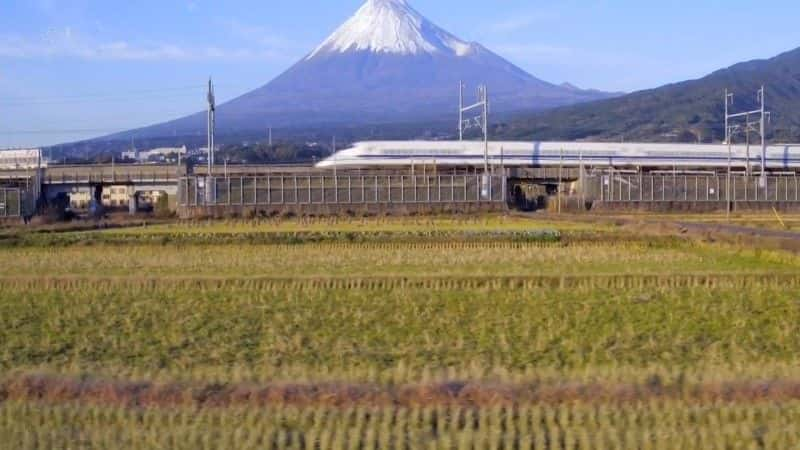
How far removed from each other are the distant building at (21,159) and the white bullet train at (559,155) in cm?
1393

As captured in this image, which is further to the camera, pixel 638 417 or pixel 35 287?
pixel 35 287

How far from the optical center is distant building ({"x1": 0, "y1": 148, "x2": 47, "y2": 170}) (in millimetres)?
56438

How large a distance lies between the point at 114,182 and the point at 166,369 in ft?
137

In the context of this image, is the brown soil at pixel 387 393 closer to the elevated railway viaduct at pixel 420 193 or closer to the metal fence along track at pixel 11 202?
the metal fence along track at pixel 11 202

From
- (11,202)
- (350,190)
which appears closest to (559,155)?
(350,190)

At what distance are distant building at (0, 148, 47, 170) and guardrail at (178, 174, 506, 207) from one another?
1779 centimetres

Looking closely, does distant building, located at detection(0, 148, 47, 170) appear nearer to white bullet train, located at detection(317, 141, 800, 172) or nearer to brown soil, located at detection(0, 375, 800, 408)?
white bullet train, located at detection(317, 141, 800, 172)

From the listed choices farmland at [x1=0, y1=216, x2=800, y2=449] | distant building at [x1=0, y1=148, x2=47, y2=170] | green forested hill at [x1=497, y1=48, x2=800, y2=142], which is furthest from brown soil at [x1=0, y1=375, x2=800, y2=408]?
green forested hill at [x1=497, y1=48, x2=800, y2=142]

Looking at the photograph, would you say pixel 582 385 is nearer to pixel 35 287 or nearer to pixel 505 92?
pixel 35 287

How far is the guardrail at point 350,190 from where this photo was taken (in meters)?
40.5

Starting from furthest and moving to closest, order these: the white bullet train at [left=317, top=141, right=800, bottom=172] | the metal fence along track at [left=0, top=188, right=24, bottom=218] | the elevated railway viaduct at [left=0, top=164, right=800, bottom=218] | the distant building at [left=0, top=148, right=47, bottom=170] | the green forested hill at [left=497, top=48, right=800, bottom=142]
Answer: the green forested hill at [left=497, top=48, right=800, bottom=142] → the distant building at [left=0, top=148, right=47, bottom=170] → the white bullet train at [left=317, top=141, right=800, bottom=172] → the elevated railway viaduct at [left=0, top=164, right=800, bottom=218] → the metal fence along track at [left=0, top=188, right=24, bottom=218]

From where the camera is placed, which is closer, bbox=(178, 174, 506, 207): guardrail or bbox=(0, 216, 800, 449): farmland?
bbox=(0, 216, 800, 449): farmland

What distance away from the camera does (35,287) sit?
47.7ft

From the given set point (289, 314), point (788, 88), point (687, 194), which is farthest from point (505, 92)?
point (289, 314)
